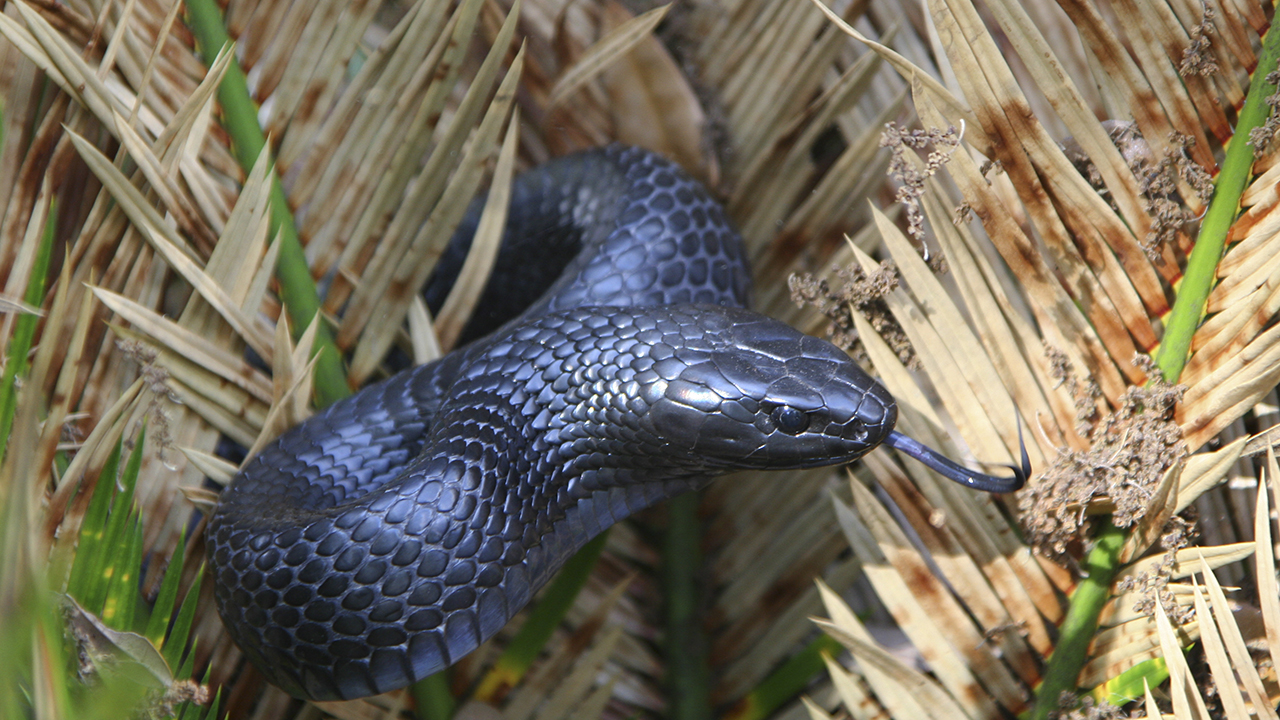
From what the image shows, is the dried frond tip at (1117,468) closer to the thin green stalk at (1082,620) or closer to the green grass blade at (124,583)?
the thin green stalk at (1082,620)

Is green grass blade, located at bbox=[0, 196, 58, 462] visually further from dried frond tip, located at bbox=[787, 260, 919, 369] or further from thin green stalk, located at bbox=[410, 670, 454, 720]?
dried frond tip, located at bbox=[787, 260, 919, 369]

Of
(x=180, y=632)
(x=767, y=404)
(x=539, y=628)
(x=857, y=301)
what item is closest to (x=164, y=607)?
(x=180, y=632)

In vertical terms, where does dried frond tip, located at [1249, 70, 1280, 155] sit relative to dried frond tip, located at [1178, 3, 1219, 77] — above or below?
below

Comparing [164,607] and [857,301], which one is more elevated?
[857,301]

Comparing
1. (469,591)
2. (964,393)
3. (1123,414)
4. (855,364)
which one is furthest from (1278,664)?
(469,591)

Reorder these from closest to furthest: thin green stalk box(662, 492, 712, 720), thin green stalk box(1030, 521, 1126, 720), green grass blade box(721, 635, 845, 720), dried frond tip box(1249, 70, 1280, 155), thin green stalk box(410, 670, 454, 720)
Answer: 1. dried frond tip box(1249, 70, 1280, 155)
2. thin green stalk box(1030, 521, 1126, 720)
3. thin green stalk box(410, 670, 454, 720)
4. green grass blade box(721, 635, 845, 720)
5. thin green stalk box(662, 492, 712, 720)

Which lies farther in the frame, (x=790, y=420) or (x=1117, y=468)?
(x=790, y=420)

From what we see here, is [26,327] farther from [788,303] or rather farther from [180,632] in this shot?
[788,303]

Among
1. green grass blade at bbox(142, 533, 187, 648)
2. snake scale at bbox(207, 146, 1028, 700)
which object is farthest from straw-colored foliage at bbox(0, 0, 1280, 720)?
snake scale at bbox(207, 146, 1028, 700)
